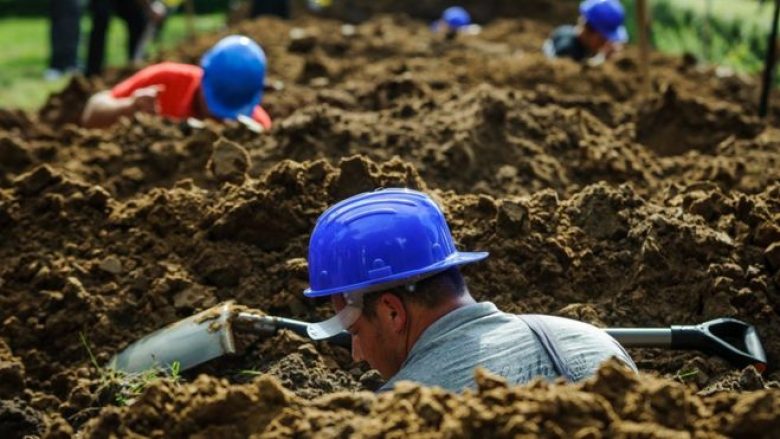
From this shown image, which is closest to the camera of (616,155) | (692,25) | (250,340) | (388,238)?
(388,238)

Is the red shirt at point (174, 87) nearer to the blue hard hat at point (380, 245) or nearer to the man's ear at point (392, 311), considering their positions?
the blue hard hat at point (380, 245)

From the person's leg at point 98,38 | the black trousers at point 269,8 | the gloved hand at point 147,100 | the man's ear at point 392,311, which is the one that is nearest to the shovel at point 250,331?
the man's ear at point 392,311

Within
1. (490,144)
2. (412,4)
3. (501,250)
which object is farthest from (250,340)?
(412,4)

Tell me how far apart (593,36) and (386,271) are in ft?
35.8

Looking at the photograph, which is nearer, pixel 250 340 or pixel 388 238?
pixel 388 238

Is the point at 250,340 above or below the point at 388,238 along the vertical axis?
below

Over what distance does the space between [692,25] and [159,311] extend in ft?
46.0

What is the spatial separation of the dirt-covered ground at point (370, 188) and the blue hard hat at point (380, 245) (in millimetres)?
430

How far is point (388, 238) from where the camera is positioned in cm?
468

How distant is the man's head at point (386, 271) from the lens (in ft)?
15.0

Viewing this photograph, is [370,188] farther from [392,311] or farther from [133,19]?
[133,19]

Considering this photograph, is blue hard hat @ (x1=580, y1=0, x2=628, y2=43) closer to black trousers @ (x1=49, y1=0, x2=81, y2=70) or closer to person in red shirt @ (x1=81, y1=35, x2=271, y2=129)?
person in red shirt @ (x1=81, y1=35, x2=271, y2=129)

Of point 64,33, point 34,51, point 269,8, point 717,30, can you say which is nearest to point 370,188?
point 717,30

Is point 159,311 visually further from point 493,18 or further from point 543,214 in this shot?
point 493,18
